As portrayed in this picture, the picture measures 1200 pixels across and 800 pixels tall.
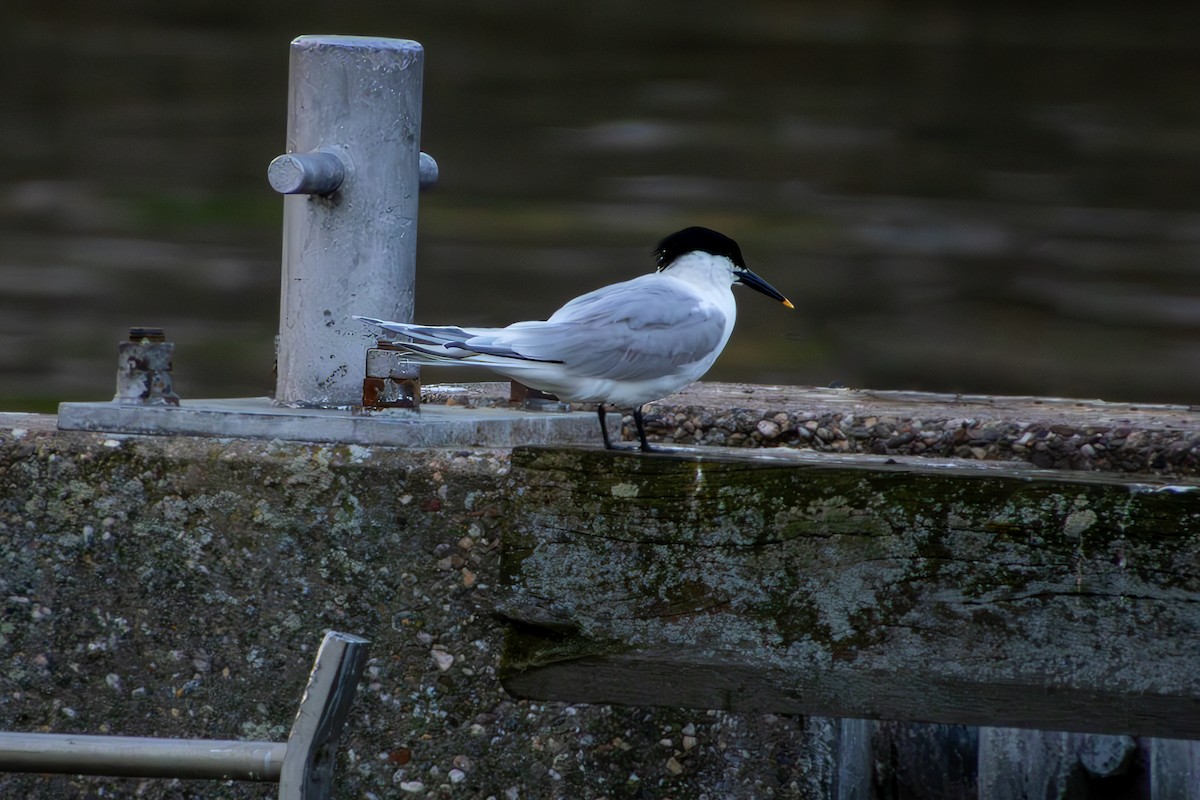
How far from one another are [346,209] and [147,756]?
1018 millimetres

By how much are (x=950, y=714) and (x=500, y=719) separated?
0.53m

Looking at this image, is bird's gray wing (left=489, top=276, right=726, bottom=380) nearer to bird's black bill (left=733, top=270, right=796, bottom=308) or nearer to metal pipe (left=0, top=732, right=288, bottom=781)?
bird's black bill (left=733, top=270, right=796, bottom=308)

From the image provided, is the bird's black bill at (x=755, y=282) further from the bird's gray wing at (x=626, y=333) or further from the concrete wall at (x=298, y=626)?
the concrete wall at (x=298, y=626)

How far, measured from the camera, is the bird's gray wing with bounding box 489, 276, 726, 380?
1829 mm

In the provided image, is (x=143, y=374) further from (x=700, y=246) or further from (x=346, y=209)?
(x=700, y=246)

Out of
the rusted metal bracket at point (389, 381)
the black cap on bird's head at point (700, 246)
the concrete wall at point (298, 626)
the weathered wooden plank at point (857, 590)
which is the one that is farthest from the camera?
the black cap on bird's head at point (700, 246)

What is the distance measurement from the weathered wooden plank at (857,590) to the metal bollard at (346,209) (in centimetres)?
62

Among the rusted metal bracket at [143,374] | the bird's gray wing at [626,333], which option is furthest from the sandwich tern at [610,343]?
the rusted metal bracket at [143,374]

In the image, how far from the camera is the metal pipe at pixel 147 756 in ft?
3.38

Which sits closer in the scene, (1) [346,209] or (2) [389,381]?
(2) [389,381]

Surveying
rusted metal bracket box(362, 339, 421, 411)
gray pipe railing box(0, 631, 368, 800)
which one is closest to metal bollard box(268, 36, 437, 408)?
rusted metal bracket box(362, 339, 421, 411)

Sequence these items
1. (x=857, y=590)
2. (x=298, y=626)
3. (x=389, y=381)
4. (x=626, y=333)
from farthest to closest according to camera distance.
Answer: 1. (x=626, y=333)
2. (x=389, y=381)
3. (x=298, y=626)
4. (x=857, y=590)

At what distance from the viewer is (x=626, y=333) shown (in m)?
1.91

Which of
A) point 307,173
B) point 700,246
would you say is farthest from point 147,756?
point 700,246
